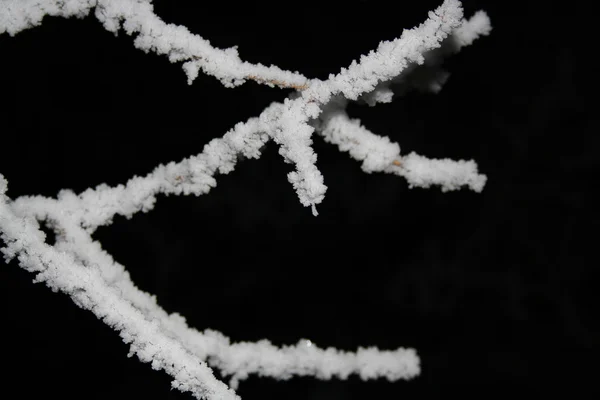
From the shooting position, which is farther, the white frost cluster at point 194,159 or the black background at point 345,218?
the black background at point 345,218

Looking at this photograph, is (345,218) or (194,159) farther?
(345,218)

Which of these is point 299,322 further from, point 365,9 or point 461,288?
point 365,9

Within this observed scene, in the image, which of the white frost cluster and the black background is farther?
the black background

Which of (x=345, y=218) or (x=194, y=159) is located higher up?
(x=345, y=218)
